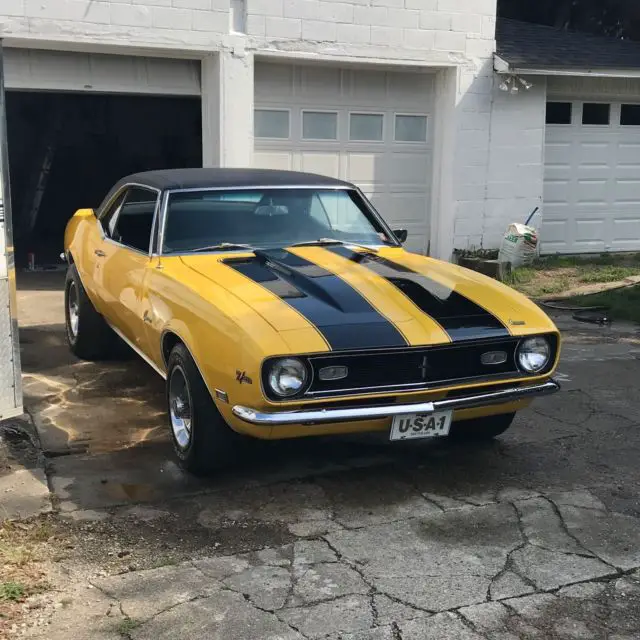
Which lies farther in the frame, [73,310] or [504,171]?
[504,171]

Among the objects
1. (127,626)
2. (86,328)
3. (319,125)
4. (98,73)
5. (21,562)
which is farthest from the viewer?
(319,125)

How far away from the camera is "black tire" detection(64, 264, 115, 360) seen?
275 inches

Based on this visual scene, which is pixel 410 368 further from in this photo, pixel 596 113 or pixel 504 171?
pixel 596 113

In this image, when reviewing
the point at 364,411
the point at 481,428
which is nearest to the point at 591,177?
the point at 481,428

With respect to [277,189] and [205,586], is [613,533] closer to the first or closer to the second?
[205,586]

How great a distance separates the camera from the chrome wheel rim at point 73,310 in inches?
281

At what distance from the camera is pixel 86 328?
701 cm

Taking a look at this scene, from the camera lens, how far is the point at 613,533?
4.05m

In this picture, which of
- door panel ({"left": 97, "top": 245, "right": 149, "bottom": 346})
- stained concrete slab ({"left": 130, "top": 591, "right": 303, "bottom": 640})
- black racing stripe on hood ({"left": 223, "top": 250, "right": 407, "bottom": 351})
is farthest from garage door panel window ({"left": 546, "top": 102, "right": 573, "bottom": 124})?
stained concrete slab ({"left": 130, "top": 591, "right": 303, "bottom": 640})

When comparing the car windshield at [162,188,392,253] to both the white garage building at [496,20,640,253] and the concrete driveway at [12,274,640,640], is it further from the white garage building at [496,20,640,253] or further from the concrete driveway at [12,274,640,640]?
the white garage building at [496,20,640,253]

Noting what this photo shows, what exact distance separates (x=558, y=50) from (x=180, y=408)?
10.1 metres

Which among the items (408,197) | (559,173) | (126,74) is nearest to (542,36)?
(559,173)

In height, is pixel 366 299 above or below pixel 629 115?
below

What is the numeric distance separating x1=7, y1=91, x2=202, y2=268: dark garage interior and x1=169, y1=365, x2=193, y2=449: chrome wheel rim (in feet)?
36.7
